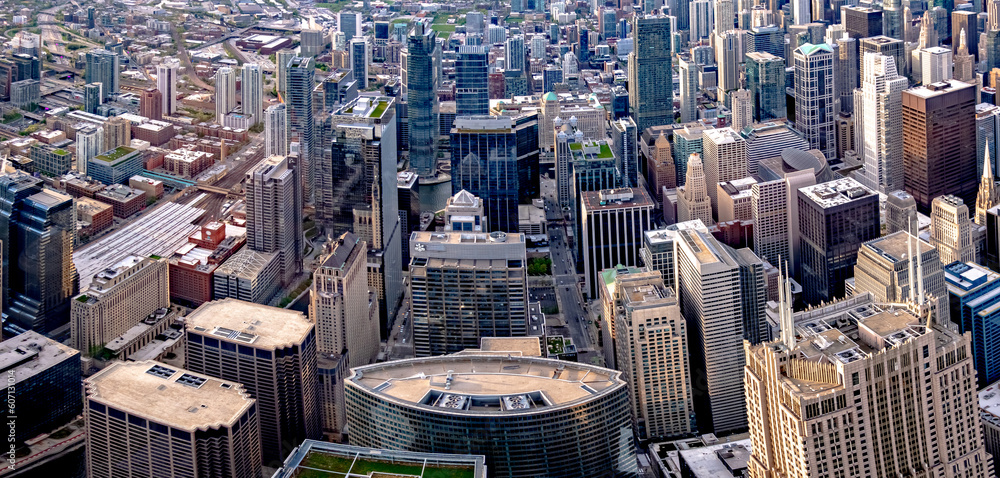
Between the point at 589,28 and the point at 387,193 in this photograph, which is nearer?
the point at 387,193

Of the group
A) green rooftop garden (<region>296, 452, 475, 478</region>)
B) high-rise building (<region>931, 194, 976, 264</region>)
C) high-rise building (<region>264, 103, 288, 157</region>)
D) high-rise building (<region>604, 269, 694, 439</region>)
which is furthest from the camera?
high-rise building (<region>264, 103, 288, 157</region>)

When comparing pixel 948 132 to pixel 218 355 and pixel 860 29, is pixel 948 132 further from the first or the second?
pixel 218 355

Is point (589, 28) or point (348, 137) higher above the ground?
point (589, 28)

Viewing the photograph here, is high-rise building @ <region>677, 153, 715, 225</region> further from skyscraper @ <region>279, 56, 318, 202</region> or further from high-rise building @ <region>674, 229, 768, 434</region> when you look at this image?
skyscraper @ <region>279, 56, 318, 202</region>

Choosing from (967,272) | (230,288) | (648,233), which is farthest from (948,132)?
(230,288)

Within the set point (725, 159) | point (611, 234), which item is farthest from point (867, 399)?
point (725, 159)

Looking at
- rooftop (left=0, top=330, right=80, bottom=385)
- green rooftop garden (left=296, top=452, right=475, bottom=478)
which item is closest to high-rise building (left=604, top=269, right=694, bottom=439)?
green rooftop garden (left=296, top=452, right=475, bottom=478)
